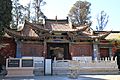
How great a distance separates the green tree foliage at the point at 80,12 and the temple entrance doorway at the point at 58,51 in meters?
14.8

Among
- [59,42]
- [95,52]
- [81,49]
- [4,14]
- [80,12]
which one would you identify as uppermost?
[80,12]

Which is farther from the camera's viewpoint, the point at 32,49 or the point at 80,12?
the point at 80,12

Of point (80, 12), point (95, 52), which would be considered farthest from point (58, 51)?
point (80, 12)

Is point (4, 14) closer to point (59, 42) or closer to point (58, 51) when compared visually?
point (59, 42)

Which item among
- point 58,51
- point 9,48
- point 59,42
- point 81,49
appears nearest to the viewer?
point 9,48

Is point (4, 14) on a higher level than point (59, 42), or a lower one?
higher

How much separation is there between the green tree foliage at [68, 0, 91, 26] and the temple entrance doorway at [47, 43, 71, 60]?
48.6ft

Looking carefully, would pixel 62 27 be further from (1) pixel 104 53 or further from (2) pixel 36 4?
(2) pixel 36 4

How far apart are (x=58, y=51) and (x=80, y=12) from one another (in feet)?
53.5

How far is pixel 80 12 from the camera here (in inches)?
1535

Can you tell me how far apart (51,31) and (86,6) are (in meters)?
18.9

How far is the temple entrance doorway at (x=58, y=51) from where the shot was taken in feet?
76.8

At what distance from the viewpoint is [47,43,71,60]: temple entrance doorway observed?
23.4m

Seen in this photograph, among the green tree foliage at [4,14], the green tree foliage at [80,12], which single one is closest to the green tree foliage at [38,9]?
the green tree foliage at [80,12]
